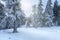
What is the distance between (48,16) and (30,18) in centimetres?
490

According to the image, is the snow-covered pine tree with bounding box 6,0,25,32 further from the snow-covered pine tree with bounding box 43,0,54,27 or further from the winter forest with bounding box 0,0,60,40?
the snow-covered pine tree with bounding box 43,0,54,27

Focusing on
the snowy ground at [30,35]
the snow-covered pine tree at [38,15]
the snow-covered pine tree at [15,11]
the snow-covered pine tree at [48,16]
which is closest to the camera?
the snowy ground at [30,35]

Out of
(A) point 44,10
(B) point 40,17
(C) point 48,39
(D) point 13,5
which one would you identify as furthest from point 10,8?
(A) point 44,10

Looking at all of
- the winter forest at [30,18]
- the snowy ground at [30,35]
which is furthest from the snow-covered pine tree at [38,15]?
the snowy ground at [30,35]

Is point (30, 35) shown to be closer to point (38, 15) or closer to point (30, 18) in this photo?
point (30, 18)

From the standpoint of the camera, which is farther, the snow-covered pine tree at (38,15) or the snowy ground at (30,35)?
the snow-covered pine tree at (38,15)

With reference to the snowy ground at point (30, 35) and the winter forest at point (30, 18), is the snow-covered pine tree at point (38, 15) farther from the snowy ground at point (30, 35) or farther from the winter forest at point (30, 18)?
the snowy ground at point (30, 35)

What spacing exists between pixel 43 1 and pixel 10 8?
477 inches

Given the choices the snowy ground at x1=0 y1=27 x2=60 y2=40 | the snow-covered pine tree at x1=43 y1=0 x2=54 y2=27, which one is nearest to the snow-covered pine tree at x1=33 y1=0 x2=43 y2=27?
the snow-covered pine tree at x1=43 y1=0 x2=54 y2=27

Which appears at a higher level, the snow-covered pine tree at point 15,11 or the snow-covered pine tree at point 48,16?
the snow-covered pine tree at point 15,11

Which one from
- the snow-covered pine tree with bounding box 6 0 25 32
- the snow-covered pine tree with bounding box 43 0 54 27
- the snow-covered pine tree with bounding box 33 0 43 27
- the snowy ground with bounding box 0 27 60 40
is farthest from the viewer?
the snow-covered pine tree with bounding box 43 0 54 27

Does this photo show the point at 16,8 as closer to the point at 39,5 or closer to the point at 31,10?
the point at 31,10

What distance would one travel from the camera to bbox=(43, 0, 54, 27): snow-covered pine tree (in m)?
32.1

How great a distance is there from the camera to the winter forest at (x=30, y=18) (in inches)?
866
